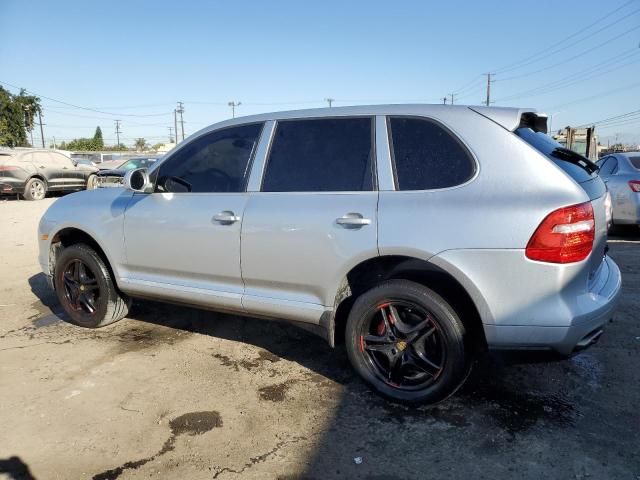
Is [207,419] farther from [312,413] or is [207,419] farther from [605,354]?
[605,354]

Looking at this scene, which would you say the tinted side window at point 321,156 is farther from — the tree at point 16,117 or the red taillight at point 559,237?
the tree at point 16,117

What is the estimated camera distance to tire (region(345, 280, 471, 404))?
277 centimetres

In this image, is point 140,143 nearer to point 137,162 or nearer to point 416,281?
point 137,162

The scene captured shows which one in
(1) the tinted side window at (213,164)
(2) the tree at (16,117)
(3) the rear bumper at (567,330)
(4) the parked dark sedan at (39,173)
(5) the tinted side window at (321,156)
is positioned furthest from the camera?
(2) the tree at (16,117)

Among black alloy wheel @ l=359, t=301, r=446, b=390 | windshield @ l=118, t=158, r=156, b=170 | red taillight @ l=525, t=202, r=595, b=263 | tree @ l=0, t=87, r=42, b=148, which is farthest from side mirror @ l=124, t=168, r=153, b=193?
tree @ l=0, t=87, r=42, b=148

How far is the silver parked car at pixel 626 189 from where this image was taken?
7785 mm

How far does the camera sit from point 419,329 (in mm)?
2889

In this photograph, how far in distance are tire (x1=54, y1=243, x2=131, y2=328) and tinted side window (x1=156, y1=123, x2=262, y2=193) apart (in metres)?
1.02

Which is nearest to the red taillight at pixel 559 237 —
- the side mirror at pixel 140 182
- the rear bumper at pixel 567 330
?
the rear bumper at pixel 567 330

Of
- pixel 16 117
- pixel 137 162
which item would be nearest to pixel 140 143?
pixel 16 117

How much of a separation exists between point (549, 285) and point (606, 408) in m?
1.02

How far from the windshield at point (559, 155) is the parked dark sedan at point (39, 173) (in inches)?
677

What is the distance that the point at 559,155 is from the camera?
2.87 metres

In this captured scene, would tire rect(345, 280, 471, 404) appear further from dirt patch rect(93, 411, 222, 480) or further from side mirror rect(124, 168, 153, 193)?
side mirror rect(124, 168, 153, 193)
